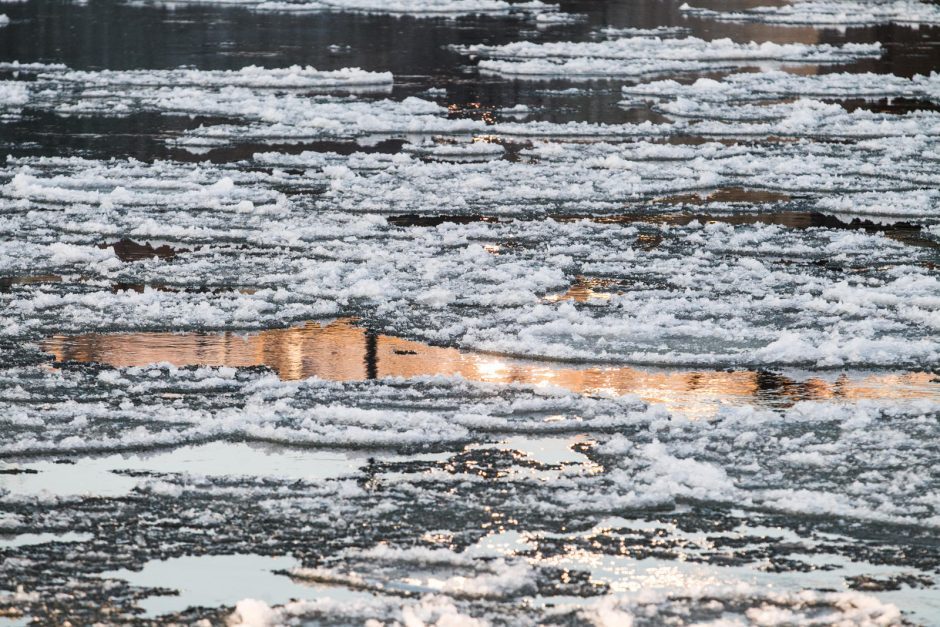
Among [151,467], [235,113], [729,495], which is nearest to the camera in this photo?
[729,495]

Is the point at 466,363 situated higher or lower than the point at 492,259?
lower

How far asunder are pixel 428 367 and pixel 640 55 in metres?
16.9

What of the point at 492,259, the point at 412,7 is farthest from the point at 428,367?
the point at 412,7

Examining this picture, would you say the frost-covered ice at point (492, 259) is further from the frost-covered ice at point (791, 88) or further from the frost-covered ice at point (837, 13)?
the frost-covered ice at point (837, 13)

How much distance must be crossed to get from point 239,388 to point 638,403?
197 centimetres

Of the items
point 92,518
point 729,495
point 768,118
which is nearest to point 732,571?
point 729,495

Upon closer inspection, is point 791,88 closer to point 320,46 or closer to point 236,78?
point 236,78

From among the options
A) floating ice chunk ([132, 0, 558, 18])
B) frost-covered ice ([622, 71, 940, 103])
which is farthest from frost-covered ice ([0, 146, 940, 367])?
floating ice chunk ([132, 0, 558, 18])

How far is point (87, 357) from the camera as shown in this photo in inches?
321

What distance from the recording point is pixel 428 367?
26.5 feet

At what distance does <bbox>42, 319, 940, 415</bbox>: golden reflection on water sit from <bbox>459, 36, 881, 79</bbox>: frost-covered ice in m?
14.0

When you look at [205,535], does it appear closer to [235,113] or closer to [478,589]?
[478,589]

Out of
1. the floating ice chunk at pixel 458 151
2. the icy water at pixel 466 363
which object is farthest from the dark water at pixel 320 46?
the floating ice chunk at pixel 458 151

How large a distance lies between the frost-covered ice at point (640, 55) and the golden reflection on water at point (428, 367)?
45.8ft
